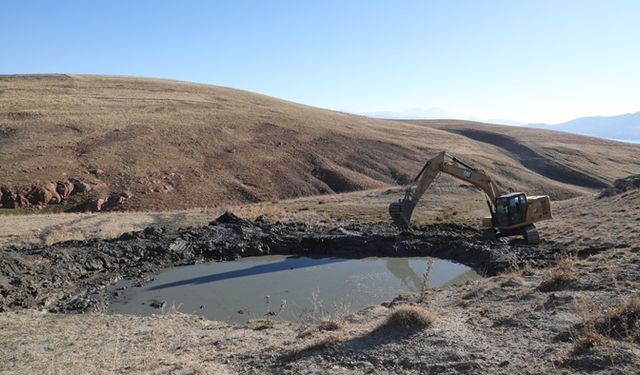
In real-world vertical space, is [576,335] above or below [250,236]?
above

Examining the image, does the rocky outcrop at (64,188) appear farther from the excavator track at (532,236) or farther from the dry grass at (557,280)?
the dry grass at (557,280)

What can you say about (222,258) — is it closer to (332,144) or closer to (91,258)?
(91,258)

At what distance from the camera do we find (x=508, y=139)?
8456 cm

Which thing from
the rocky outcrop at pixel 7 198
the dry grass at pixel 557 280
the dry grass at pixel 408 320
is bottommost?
the rocky outcrop at pixel 7 198

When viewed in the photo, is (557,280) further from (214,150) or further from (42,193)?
(214,150)

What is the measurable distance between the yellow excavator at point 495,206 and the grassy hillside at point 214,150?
22.3 meters

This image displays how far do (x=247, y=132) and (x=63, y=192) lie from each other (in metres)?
24.2

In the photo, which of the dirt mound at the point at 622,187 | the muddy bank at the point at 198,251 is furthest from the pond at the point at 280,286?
the dirt mound at the point at 622,187

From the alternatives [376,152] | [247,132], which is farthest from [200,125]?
[376,152]

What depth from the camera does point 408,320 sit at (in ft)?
31.9

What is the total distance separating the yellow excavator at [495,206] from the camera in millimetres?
21625

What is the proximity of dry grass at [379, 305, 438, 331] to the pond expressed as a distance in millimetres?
2664

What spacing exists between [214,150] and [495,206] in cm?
3560

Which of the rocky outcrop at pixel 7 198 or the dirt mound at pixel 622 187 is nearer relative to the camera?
the dirt mound at pixel 622 187
